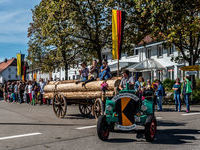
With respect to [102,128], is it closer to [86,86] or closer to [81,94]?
[86,86]

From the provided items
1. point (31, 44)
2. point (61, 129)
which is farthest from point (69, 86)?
point (31, 44)

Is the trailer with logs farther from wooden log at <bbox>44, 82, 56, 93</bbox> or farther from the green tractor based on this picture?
the green tractor

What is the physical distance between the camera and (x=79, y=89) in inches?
451

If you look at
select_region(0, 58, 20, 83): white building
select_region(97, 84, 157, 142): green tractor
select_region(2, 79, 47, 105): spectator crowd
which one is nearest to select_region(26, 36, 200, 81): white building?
select_region(2, 79, 47, 105): spectator crowd

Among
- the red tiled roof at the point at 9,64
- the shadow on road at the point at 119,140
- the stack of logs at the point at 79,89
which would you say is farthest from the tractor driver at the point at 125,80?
the red tiled roof at the point at 9,64

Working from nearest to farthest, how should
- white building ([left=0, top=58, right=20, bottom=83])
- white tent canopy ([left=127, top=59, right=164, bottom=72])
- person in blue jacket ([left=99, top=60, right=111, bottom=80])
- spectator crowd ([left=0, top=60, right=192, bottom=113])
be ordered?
1. spectator crowd ([left=0, top=60, right=192, bottom=113])
2. person in blue jacket ([left=99, top=60, right=111, bottom=80])
3. white tent canopy ([left=127, top=59, right=164, bottom=72])
4. white building ([left=0, top=58, right=20, bottom=83])

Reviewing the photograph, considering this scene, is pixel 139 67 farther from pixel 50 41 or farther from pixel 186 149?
pixel 186 149

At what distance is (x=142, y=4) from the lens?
19406mm

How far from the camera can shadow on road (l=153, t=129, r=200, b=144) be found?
7115 millimetres

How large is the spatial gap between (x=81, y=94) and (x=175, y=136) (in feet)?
14.8

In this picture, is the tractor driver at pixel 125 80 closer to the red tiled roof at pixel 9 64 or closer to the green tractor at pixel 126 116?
the green tractor at pixel 126 116

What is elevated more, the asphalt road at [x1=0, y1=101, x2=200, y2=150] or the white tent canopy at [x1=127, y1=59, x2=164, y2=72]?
the white tent canopy at [x1=127, y1=59, x2=164, y2=72]

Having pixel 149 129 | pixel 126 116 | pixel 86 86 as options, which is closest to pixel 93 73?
pixel 86 86

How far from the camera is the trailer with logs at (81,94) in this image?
384 inches
